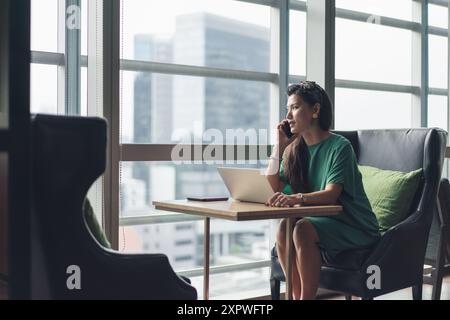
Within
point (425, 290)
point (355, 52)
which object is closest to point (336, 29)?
point (355, 52)

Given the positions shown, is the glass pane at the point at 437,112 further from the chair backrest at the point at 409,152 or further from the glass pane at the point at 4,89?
the glass pane at the point at 4,89

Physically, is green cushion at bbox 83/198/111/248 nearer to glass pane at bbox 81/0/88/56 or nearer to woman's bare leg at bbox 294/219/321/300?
woman's bare leg at bbox 294/219/321/300

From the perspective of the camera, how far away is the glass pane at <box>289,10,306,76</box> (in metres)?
3.97

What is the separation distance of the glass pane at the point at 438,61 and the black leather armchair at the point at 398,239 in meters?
2.04

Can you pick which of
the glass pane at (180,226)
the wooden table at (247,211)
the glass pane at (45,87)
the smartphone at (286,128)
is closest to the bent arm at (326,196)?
the wooden table at (247,211)

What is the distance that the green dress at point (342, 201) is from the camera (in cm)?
262

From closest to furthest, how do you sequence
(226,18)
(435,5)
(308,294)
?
(308,294), (226,18), (435,5)

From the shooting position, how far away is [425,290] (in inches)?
159

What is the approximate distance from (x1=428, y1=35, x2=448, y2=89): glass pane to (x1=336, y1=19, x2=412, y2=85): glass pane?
0.26m

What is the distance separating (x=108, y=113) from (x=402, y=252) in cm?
150

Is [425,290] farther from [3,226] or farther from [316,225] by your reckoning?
[3,226]

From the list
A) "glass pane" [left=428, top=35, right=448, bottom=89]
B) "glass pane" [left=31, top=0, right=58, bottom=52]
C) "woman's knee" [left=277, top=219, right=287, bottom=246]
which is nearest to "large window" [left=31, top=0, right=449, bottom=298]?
"glass pane" [left=31, top=0, right=58, bottom=52]
